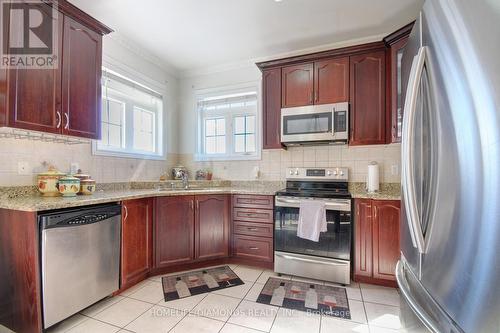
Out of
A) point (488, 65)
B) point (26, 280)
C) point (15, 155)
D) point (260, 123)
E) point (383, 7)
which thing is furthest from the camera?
point (260, 123)

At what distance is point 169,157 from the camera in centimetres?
355

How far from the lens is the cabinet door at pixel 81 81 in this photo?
1.92 metres

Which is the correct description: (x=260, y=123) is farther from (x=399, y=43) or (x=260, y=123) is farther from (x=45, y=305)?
(x=45, y=305)

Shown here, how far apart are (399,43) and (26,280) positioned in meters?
3.57

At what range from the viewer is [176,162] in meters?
3.70

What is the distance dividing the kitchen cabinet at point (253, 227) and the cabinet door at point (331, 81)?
131 cm

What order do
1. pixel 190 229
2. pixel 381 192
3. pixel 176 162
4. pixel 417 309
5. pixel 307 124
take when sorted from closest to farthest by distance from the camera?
pixel 417 309 → pixel 381 192 → pixel 190 229 → pixel 307 124 → pixel 176 162

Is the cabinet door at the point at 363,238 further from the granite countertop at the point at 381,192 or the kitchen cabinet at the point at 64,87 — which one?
the kitchen cabinet at the point at 64,87

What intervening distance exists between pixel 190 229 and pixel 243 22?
2304 mm

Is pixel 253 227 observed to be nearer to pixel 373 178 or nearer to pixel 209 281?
pixel 209 281

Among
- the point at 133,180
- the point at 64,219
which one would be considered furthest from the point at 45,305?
the point at 133,180

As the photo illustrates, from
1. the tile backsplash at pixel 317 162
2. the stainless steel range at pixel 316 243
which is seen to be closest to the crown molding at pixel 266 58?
the tile backsplash at pixel 317 162

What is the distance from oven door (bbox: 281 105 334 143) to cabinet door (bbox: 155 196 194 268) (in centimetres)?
139

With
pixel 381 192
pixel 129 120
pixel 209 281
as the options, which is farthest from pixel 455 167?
pixel 129 120
